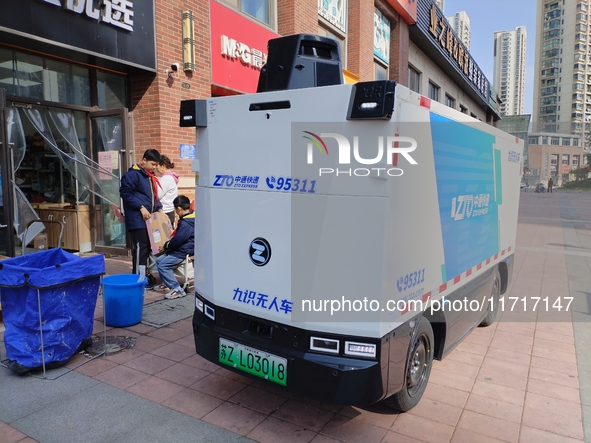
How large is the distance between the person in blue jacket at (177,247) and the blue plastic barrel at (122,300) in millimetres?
1000

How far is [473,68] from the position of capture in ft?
92.2

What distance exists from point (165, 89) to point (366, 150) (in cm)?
646

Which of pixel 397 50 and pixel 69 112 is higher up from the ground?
pixel 397 50

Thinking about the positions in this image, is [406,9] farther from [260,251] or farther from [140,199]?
[260,251]

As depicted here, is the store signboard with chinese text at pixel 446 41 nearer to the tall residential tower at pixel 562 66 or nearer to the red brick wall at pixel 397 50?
the red brick wall at pixel 397 50

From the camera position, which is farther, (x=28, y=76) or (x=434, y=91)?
(x=434, y=91)

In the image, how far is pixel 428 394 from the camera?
3850 millimetres

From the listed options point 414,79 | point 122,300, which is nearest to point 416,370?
point 122,300

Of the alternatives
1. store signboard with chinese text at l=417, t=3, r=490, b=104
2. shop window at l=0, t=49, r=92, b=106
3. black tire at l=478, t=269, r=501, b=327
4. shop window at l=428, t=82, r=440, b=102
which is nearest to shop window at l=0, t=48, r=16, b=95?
shop window at l=0, t=49, r=92, b=106

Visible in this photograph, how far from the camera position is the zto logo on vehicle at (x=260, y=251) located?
10.4ft

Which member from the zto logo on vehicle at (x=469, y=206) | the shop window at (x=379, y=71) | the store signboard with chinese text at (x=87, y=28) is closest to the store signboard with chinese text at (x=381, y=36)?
the shop window at (x=379, y=71)

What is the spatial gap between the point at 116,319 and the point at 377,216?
3.63 meters

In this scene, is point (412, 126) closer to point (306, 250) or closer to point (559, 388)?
point (306, 250)

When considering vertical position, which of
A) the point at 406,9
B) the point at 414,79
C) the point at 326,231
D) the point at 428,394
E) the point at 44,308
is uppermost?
the point at 406,9
